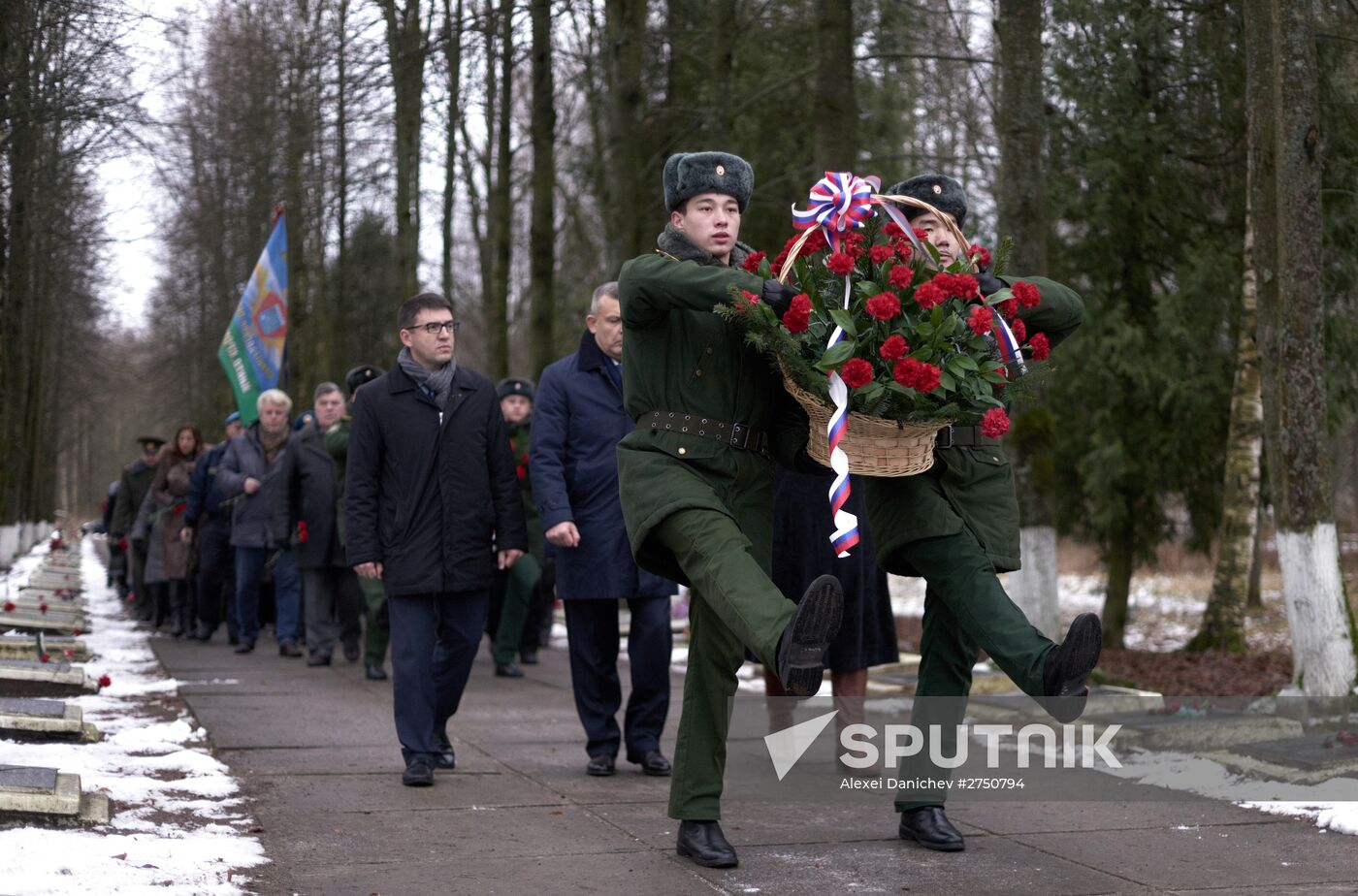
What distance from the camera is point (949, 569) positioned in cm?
520

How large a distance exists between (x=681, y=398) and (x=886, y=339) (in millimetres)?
770

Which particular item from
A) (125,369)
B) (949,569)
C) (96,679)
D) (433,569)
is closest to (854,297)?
(949,569)

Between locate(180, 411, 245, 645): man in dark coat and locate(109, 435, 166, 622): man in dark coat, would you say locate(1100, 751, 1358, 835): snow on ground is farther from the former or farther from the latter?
locate(109, 435, 166, 622): man in dark coat

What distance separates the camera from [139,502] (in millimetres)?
18953

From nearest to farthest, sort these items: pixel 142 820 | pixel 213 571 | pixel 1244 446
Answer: pixel 142 820 < pixel 213 571 < pixel 1244 446

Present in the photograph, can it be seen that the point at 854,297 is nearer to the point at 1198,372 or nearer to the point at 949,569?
the point at 949,569

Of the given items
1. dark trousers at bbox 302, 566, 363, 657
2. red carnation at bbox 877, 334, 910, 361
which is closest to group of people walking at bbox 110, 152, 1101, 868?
red carnation at bbox 877, 334, 910, 361

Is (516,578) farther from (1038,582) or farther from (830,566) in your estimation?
(830,566)

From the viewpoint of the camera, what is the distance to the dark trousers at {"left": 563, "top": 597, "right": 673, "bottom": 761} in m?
6.94

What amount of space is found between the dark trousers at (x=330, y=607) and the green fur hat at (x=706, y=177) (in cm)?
745

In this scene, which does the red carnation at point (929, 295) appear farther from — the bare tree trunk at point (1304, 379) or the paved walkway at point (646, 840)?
the bare tree trunk at point (1304, 379)

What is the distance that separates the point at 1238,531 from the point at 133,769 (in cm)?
1148

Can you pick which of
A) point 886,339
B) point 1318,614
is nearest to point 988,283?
point 886,339

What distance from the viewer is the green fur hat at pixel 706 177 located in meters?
5.31
